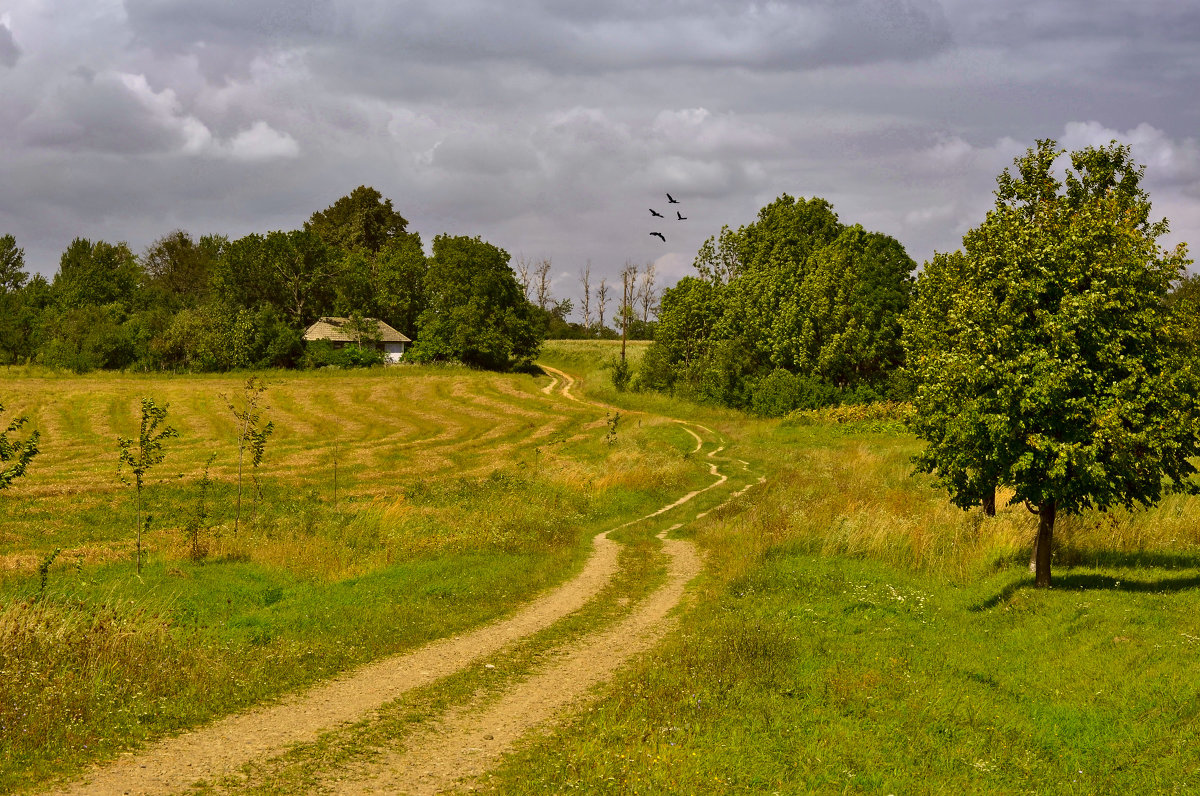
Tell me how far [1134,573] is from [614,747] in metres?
14.6

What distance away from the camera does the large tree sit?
1584cm

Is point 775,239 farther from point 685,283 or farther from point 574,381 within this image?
point 574,381

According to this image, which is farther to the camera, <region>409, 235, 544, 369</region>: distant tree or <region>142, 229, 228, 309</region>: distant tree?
<region>142, 229, 228, 309</region>: distant tree

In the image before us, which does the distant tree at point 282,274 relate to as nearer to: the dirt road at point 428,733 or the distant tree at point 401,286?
the distant tree at point 401,286

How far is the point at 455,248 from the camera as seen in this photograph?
303 ft

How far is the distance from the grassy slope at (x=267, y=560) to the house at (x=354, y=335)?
3725 centimetres

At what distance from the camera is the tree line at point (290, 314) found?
90.3m

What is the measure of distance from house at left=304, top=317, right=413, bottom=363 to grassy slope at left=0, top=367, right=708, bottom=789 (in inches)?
1466

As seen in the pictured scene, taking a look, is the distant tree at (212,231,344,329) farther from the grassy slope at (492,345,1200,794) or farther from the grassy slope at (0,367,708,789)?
the grassy slope at (492,345,1200,794)

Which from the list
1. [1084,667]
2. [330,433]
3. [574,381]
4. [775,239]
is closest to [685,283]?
[775,239]

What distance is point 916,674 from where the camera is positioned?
521 inches

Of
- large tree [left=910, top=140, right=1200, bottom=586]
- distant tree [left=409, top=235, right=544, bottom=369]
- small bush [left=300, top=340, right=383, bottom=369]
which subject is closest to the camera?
large tree [left=910, top=140, right=1200, bottom=586]

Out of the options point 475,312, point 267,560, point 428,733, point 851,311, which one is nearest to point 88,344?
point 475,312

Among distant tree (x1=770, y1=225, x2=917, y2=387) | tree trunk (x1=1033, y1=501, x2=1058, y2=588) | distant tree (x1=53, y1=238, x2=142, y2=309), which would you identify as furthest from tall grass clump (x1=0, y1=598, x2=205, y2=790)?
distant tree (x1=53, y1=238, x2=142, y2=309)
